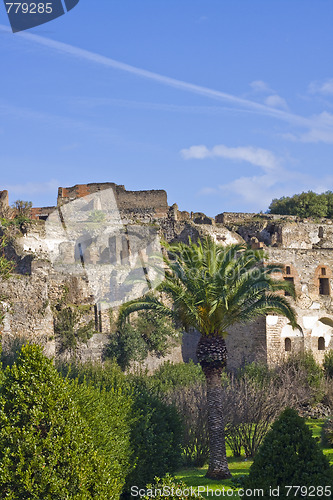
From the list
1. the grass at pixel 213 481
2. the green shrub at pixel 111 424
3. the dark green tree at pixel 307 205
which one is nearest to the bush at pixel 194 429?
the grass at pixel 213 481

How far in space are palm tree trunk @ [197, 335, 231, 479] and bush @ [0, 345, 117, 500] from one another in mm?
6430

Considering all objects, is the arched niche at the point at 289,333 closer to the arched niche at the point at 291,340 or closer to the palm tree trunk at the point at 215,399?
the arched niche at the point at 291,340

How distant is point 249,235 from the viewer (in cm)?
4541

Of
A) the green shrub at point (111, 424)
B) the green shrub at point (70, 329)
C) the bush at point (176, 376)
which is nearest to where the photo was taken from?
the green shrub at point (111, 424)

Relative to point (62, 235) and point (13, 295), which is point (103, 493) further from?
point (62, 235)

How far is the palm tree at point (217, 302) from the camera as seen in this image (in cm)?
1958

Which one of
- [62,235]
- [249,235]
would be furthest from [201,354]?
[249,235]

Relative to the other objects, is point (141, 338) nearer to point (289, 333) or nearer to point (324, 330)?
point (289, 333)

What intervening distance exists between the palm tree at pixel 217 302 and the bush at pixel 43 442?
21.4 feet

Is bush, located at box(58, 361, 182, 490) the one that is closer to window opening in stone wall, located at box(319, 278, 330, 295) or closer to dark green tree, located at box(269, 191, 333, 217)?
window opening in stone wall, located at box(319, 278, 330, 295)

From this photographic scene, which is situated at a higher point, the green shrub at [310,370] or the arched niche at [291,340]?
the arched niche at [291,340]

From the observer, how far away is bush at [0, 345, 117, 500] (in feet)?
41.8

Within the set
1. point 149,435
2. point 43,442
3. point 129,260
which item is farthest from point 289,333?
point 43,442

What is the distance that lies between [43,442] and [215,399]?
7915 mm
